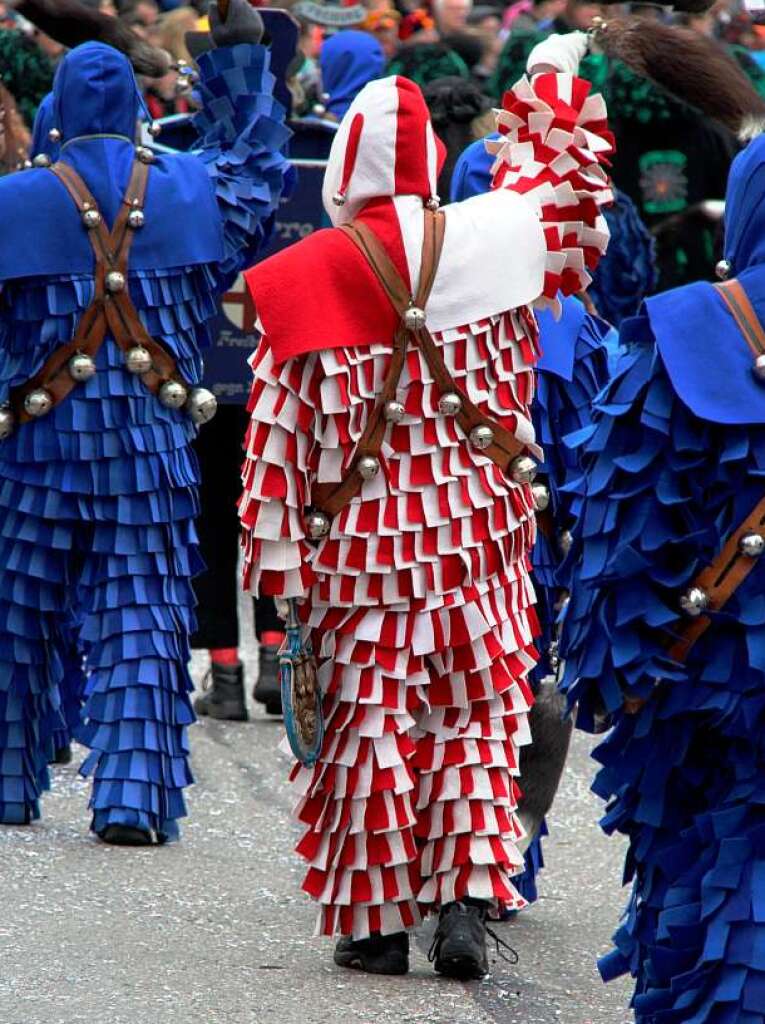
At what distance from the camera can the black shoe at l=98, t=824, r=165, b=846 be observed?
5.95 metres

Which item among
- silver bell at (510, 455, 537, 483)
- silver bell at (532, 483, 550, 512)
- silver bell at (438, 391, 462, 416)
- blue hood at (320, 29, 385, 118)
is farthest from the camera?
blue hood at (320, 29, 385, 118)

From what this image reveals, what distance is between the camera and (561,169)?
488 centimetres

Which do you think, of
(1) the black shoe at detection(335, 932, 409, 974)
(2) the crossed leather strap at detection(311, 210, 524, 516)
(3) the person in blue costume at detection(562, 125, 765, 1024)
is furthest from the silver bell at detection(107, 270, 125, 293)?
(3) the person in blue costume at detection(562, 125, 765, 1024)

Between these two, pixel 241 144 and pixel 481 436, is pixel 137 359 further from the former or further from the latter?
pixel 481 436

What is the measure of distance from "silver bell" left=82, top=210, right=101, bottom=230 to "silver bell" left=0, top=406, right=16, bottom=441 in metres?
0.52

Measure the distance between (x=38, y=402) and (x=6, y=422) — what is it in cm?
12

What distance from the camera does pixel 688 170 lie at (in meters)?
10.0

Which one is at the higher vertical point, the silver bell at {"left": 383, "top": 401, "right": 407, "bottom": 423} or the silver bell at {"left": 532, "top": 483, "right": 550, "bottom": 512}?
the silver bell at {"left": 383, "top": 401, "right": 407, "bottom": 423}

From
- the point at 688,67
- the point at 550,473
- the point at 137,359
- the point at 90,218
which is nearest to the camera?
the point at 688,67

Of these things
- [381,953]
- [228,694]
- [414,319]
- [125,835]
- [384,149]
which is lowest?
[228,694]

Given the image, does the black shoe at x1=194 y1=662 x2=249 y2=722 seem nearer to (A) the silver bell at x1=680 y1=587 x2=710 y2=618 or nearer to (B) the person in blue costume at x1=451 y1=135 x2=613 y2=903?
(B) the person in blue costume at x1=451 y1=135 x2=613 y2=903

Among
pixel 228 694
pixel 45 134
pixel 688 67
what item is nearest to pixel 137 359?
pixel 45 134

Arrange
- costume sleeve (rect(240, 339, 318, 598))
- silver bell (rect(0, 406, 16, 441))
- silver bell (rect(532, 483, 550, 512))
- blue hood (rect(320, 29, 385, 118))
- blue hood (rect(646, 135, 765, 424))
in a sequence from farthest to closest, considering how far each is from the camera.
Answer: blue hood (rect(320, 29, 385, 118))
silver bell (rect(0, 406, 16, 441))
silver bell (rect(532, 483, 550, 512))
costume sleeve (rect(240, 339, 318, 598))
blue hood (rect(646, 135, 765, 424))

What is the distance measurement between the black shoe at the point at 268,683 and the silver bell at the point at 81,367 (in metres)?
2.31
